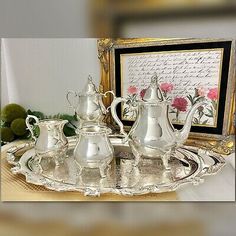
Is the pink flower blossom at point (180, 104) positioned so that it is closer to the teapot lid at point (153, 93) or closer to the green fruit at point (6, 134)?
the teapot lid at point (153, 93)

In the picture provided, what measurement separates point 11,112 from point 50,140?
77mm

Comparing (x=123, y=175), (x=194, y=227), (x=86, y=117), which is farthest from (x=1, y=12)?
(x=194, y=227)

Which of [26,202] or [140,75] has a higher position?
[140,75]

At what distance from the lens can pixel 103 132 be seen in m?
0.50

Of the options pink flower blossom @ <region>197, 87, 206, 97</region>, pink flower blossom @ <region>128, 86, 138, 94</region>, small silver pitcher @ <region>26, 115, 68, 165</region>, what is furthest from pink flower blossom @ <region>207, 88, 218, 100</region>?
small silver pitcher @ <region>26, 115, 68, 165</region>

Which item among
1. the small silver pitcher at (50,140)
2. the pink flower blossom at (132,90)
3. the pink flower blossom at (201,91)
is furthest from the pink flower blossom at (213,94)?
the small silver pitcher at (50,140)

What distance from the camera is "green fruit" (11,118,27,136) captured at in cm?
54

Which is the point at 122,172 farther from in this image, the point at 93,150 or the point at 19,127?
the point at 19,127

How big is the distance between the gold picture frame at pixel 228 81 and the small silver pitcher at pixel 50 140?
81mm

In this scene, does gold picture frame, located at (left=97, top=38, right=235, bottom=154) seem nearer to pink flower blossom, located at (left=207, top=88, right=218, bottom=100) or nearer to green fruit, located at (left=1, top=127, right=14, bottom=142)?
pink flower blossom, located at (left=207, top=88, right=218, bottom=100)

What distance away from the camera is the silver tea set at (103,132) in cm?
50

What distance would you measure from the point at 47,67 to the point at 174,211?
30 centimetres

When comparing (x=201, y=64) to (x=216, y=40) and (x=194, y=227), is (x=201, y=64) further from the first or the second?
(x=194, y=227)

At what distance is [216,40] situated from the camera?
0.52 m
